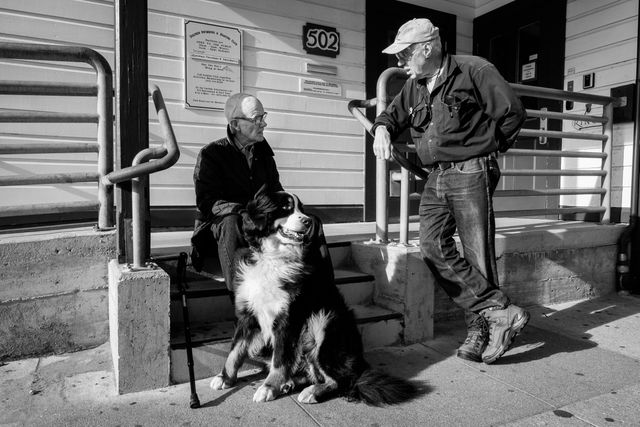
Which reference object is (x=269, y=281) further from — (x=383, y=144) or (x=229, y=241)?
(x=383, y=144)

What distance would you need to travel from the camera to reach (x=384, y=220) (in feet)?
12.2

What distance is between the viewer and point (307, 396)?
2.52 metres

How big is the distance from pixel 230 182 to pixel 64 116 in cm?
109

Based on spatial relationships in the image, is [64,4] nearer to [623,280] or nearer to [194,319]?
[194,319]

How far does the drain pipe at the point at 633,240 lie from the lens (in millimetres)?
4770

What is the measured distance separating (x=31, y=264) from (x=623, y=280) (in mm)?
5081

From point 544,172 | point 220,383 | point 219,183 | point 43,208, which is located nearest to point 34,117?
point 43,208

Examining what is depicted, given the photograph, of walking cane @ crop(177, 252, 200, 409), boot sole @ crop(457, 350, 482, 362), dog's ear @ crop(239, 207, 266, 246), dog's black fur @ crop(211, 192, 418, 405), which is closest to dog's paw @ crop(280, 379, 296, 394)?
dog's black fur @ crop(211, 192, 418, 405)

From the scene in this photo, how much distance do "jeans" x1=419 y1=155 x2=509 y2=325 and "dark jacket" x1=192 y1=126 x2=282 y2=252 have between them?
43.1 inches

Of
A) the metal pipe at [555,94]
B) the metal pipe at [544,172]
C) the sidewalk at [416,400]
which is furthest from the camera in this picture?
the metal pipe at [544,172]

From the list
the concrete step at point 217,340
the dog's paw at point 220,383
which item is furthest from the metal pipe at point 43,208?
the dog's paw at point 220,383

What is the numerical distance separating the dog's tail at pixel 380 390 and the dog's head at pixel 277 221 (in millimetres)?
791

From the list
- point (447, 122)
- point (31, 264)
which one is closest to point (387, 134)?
point (447, 122)

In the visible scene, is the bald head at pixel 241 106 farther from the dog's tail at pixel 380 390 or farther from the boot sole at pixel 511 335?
the boot sole at pixel 511 335
